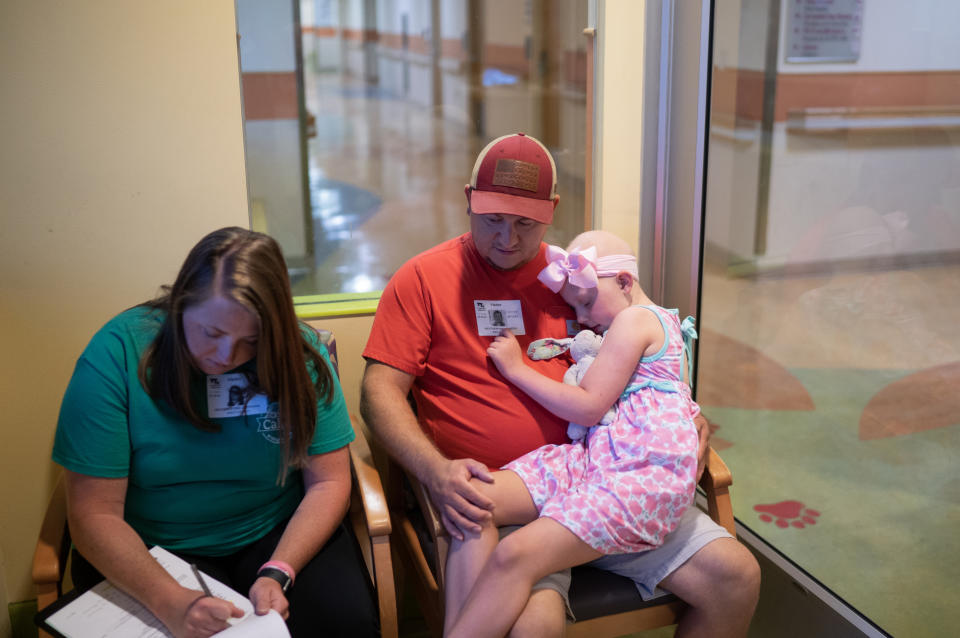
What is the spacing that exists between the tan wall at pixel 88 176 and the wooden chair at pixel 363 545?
0.50m

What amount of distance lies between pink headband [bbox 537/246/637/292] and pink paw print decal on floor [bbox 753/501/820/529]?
50.2 inches

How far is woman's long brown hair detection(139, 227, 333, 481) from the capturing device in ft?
5.12

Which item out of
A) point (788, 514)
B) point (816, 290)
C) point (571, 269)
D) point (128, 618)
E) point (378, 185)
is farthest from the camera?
point (378, 185)

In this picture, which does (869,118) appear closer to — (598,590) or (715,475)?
(715,475)

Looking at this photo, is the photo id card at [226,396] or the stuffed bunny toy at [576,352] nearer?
the photo id card at [226,396]

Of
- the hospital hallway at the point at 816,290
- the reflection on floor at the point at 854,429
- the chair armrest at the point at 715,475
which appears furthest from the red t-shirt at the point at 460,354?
the reflection on floor at the point at 854,429

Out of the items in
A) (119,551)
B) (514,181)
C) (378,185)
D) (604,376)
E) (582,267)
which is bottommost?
(119,551)

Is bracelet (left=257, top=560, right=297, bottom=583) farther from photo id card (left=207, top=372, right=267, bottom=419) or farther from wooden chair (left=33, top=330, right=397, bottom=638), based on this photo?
photo id card (left=207, top=372, right=267, bottom=419)

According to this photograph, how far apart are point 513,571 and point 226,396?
2.49 ft

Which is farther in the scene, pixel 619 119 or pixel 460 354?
pixel 619 119

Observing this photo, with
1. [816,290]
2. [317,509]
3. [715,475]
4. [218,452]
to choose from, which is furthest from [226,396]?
[816,290]

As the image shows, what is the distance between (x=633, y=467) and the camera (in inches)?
70.0

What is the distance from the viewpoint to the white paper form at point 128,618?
1507mm

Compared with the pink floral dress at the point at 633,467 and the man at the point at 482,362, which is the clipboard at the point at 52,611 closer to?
the man at the point at 482,362
